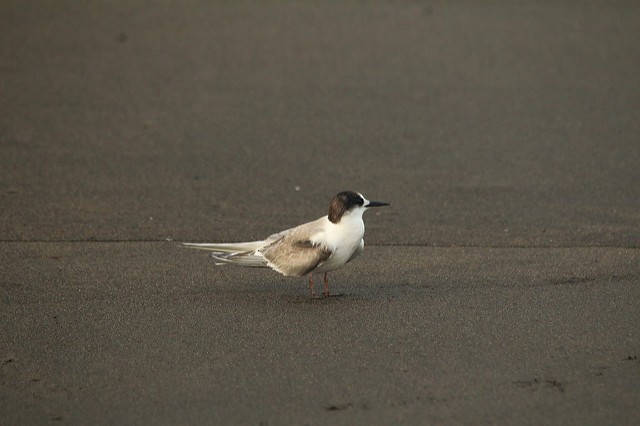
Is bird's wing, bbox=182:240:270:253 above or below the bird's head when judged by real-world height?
below

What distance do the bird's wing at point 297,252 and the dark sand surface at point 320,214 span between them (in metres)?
0.24

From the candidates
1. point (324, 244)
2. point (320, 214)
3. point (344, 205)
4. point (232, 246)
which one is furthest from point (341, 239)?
point (320, 214)

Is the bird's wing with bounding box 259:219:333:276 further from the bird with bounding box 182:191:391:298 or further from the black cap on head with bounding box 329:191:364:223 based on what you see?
the black cap on head with bounding box 329:191:364:223

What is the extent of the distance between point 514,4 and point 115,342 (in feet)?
43.3

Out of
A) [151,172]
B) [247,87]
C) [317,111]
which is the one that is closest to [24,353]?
[151,172]

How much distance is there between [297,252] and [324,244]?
0.20 meters

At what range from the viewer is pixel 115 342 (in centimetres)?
613

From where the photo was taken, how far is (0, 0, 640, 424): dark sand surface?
5.52 m

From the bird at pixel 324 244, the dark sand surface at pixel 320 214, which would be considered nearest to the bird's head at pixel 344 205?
the bird at pixel 324 244

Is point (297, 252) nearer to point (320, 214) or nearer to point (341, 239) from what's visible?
point (341, 239)

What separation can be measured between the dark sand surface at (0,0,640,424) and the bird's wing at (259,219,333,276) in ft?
0.77

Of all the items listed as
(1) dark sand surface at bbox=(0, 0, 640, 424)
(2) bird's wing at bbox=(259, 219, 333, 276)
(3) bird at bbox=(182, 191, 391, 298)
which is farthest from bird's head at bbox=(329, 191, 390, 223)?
(1) dark sand surface at bbox=(0, 0, 640, 424)

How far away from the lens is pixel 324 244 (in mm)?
6734

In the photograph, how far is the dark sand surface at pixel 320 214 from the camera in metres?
5.52
